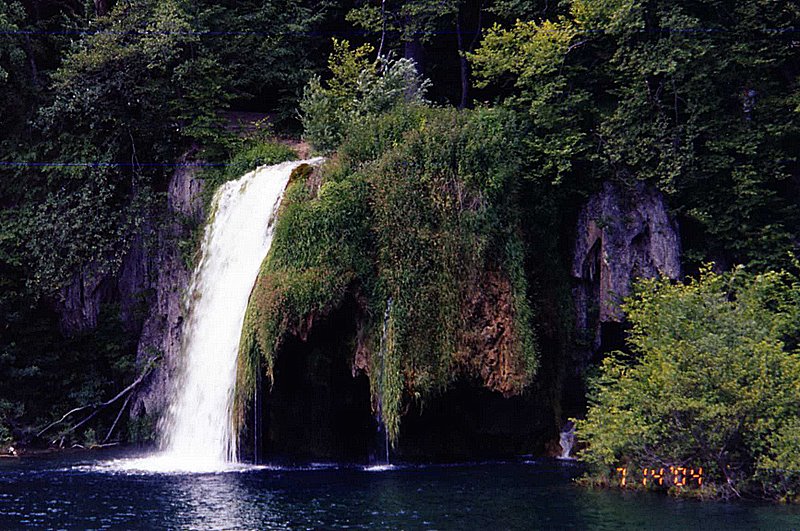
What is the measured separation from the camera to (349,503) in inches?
580

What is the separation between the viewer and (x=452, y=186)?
20359 millimetres

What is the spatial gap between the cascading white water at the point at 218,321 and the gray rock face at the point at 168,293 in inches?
60.6

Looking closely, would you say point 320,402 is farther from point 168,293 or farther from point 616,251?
point 616,251

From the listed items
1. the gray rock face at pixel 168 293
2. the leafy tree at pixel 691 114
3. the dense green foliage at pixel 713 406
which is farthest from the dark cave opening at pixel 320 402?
the leafy tree at pixel 691 114

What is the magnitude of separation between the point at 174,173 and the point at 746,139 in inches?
554

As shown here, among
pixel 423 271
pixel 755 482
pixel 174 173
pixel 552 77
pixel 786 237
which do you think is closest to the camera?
pixel 755 482

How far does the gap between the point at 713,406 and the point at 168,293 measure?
14361 millimetres

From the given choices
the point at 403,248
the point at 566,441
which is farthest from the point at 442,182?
the point at 566,441

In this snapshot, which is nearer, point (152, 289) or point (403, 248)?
point (403, 248)

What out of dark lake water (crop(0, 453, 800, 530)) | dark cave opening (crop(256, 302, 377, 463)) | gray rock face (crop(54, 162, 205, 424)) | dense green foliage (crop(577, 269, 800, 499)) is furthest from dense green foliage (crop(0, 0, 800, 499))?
dark lake water (crop(0, 453, 800, 530))

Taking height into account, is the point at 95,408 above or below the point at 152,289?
below

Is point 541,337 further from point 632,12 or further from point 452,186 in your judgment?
point 632,12

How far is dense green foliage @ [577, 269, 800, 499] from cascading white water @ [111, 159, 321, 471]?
7232 mm

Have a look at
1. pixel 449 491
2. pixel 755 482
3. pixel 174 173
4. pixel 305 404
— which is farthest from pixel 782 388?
pixel 174 173
